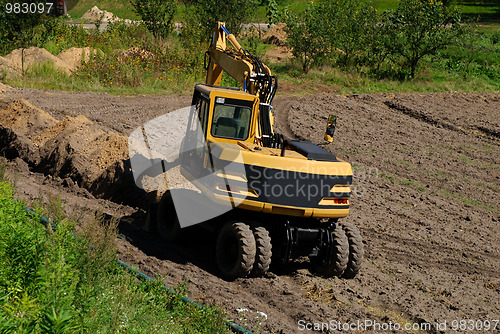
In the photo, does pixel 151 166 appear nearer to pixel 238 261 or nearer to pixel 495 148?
pixel 238 261

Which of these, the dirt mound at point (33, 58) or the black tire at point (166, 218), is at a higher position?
the dirt mound at point (33, 58)

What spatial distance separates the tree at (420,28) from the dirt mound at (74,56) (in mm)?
13252

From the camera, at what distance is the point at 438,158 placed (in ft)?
55.1

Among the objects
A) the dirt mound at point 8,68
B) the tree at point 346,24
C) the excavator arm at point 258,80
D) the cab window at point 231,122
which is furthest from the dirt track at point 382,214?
the tree at point 346,24

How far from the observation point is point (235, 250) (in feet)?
28.0

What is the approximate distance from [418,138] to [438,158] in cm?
186

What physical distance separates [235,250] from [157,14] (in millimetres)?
20253

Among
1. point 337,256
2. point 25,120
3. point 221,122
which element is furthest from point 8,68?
point 337,256

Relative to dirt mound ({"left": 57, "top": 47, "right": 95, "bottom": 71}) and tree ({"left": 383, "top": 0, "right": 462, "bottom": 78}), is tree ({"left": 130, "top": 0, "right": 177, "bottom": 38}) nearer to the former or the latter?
dirt mound ({"left": 57, "top": 47, "right": 95, "bottom": 71})

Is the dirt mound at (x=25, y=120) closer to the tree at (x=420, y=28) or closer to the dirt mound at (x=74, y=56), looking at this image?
the dirt mound at (x=74, y=56)

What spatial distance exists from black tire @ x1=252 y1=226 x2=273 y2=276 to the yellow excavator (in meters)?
0.01

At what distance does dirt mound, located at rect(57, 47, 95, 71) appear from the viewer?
22.8 meters

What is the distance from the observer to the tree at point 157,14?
2627cm

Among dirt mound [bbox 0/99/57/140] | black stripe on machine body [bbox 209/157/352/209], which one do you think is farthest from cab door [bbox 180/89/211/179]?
dirt mound [bbox 0/99/57/140]
